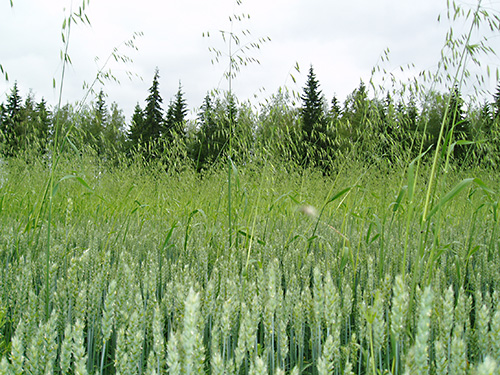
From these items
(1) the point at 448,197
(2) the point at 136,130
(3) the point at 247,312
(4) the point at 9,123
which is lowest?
(3) the point at 247,312

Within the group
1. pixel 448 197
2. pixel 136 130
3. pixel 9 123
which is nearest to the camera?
pixel 448 197

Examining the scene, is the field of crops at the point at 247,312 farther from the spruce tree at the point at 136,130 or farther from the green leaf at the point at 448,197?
the spruce tree at the point at 136,130

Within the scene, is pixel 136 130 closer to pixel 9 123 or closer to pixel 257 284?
pixel 9 123

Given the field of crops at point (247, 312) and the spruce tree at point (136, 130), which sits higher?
the spruce tree at point (136, 130)

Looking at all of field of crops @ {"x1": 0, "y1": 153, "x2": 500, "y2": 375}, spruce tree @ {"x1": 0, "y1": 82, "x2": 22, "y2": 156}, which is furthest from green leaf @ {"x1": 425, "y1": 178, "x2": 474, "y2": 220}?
spruce tree @ {"x1": 0, "y1": 82, "x2": 22, "y2": 156}

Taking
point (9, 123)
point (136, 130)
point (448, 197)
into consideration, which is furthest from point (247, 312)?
point (136, 130)

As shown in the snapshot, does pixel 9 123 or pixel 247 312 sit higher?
pixel 9 123

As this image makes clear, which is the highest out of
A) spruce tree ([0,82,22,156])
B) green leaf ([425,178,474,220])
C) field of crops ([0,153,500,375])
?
spruce tree ([0,82,22,156])

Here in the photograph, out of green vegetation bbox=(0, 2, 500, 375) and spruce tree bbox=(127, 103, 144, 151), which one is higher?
spruce tree bbox=(127, 103, 144, 151)

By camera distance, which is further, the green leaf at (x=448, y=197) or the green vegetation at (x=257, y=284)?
the green leaf at (x=448, y=197)

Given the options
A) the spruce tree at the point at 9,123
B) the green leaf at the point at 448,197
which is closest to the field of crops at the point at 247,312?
the green leaf at the point at 448,197

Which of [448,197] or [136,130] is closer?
[448,197]

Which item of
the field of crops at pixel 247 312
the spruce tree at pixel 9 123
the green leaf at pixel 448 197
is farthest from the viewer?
the spruce tree at pixel 9 123

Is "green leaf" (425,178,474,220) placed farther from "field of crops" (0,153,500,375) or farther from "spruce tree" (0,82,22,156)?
"spruce tree" (0,82,22,156)
